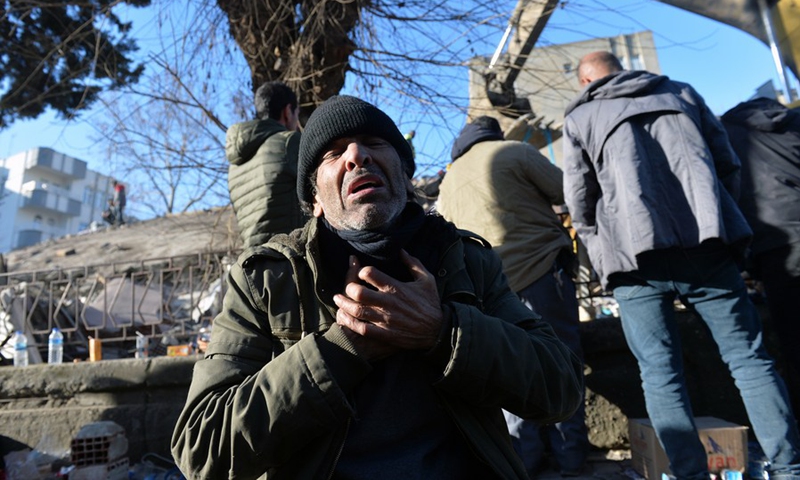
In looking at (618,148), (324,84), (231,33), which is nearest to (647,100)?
(618,148)

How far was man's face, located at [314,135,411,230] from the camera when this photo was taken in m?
1.60

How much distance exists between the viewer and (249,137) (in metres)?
3.64

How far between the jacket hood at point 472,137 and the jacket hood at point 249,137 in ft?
4.27

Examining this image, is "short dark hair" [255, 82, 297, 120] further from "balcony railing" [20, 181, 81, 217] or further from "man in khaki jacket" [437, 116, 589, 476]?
"balcony railing" [20, 181, 81, 217]

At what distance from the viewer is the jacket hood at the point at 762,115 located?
3.63 meters

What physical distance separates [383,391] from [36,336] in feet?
22.6

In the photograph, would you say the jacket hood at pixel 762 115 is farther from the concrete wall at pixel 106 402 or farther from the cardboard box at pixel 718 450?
the concrete wall at pixel 106 402

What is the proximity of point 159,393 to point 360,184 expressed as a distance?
3288 mm

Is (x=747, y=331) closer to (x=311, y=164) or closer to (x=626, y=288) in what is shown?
(x=626, y=288)

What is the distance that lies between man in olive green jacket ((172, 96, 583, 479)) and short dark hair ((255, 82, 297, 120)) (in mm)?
2298

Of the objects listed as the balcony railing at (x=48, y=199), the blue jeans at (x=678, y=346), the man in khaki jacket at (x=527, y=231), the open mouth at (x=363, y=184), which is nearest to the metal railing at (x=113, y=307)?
the man in khaki jacket at (x=527, y=231)

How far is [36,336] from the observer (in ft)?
21.9

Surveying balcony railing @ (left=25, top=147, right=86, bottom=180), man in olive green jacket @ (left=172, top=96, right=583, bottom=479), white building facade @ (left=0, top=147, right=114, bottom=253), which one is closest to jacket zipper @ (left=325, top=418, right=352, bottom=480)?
man in olive green jacket @ (left=172, top=96, right=583, bottom=479)

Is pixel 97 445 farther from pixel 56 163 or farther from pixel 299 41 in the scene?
pixel 56 163
